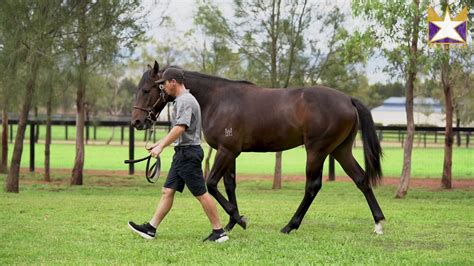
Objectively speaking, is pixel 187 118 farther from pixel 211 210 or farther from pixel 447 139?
pixel 447 139

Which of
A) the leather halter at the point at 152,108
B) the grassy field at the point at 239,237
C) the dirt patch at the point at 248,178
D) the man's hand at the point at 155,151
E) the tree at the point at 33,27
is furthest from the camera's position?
the dirt patch at the point at 248,178

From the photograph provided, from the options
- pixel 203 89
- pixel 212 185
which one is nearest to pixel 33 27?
pixel 203 89

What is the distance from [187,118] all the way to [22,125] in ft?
33.8

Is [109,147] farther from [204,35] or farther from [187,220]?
[187,220]

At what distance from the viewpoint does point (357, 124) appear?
957cm

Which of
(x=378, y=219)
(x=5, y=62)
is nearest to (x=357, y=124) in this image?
(x=378, y=219)

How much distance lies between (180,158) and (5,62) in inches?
408

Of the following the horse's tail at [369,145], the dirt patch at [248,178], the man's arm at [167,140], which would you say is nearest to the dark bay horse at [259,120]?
the horse's tail at [369,145]

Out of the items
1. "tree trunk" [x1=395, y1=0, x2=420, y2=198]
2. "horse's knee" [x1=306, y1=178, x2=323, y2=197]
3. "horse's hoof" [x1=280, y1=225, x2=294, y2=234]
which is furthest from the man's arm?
"tree trunk" [x1=395, y1=0, x2=420, y2=198]

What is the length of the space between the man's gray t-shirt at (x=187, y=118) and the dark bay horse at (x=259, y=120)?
30.2 inches

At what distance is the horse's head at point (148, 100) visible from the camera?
29.5ft

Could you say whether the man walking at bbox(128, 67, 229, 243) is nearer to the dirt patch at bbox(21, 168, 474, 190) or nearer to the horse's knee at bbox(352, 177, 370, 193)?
the horse's knee at bbox(352, 177, 370, 193)

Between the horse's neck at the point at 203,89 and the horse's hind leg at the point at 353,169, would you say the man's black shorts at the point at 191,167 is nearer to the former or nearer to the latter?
the horse's neck at the point at 203,89

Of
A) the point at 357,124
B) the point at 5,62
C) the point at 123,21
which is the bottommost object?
the point at 357,124
